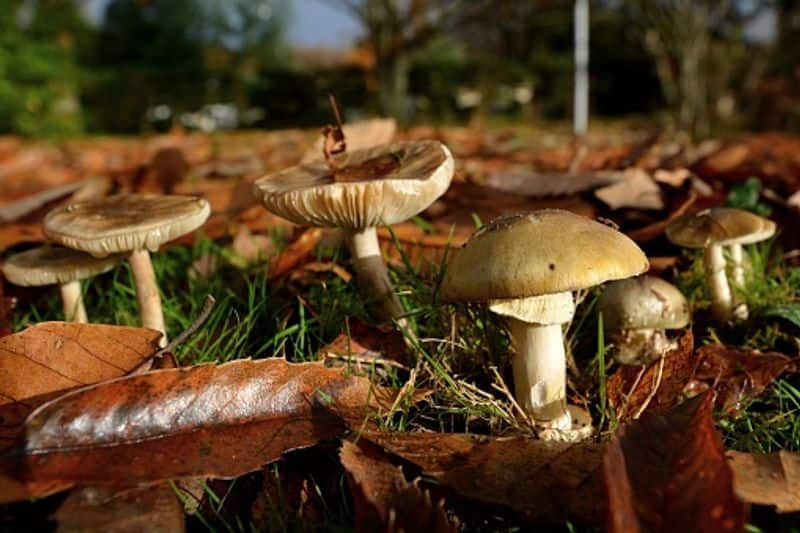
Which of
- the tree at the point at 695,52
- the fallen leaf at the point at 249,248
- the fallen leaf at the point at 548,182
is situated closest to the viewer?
the fallen leaf at the point at 249,248

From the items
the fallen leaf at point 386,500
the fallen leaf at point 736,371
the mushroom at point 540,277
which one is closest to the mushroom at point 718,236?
the fallen leaf at point 736,371

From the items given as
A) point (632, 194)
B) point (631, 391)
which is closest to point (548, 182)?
point (632, 194)

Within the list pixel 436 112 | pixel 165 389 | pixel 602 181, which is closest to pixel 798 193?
pixel 602 181

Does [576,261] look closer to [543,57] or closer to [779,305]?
[779,305]

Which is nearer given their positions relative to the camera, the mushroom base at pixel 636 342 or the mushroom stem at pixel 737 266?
the mushroom base at pixel 636 342

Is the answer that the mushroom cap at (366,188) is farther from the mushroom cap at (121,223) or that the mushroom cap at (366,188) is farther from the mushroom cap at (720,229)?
the mushroom cap at (720,229)

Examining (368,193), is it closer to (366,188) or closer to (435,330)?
(366,188)

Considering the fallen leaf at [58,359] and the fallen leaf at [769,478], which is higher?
the fallen leaf at [58,359]
